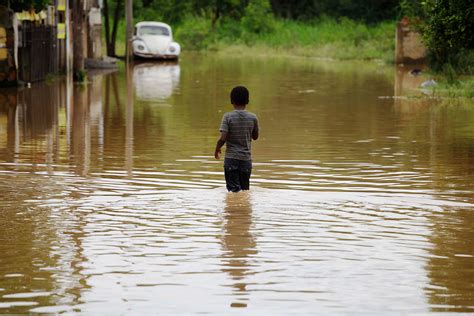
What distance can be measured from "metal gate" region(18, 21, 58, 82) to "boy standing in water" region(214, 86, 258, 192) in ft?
64.8

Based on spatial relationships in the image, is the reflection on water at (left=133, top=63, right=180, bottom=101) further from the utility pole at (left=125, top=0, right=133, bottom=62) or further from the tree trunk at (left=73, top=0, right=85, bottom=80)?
the tree trunk at (left=73, top=0, right=85, bottom=80)

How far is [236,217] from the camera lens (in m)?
11.1

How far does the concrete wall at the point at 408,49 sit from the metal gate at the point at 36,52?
689 inches

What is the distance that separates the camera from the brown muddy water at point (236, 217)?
7.95 meters

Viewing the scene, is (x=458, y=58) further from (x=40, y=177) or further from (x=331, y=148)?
(x=40, y=177)

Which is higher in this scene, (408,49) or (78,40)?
(78,40)

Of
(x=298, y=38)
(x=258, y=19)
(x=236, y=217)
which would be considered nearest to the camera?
(x=236, y=217)

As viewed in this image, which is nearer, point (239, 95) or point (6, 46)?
point (239, 95)

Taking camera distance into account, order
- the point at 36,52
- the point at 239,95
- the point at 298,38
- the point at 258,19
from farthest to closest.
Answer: the point at 258,19 → the point at 298,38 → the point at 36,52 → the point at 239,95

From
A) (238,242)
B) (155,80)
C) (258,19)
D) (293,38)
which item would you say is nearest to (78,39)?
(155,80)

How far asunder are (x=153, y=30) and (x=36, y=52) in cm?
2273

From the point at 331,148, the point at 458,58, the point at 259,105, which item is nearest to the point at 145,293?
the point at 331,148

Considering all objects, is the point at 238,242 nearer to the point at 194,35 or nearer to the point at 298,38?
the point at 298,38

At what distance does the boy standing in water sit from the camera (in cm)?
1216
